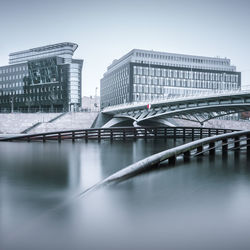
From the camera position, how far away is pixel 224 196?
637cm

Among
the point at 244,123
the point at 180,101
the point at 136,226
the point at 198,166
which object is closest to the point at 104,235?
the point at 136,226

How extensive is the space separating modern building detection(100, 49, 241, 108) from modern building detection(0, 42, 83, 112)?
1943 cm

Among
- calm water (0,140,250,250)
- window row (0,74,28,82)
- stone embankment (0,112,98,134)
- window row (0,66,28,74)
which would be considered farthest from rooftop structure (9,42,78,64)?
calm water (0,140,250,250)

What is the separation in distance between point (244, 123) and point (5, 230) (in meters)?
69.3

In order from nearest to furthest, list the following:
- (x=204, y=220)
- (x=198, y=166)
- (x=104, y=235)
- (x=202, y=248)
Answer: (x=202, y=248) → (x=104, y=235) → (x=204, y=220) → (x=198, y=166)

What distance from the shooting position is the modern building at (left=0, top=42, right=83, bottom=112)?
95500mm

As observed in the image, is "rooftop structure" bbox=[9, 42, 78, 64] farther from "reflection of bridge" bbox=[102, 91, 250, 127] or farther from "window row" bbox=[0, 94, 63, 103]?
"reflection of bridge" bbox=[102, 91, 250, 127]

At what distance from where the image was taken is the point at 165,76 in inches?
4267

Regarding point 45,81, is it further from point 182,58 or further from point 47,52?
point 182,58

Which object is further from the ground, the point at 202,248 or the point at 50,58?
the point at 50,58

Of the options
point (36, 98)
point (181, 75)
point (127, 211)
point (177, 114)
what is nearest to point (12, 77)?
point (36, 98)

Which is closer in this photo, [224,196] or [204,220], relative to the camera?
[204,220]

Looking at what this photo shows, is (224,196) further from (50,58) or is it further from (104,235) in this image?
(50,58)

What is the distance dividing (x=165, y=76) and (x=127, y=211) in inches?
4172
